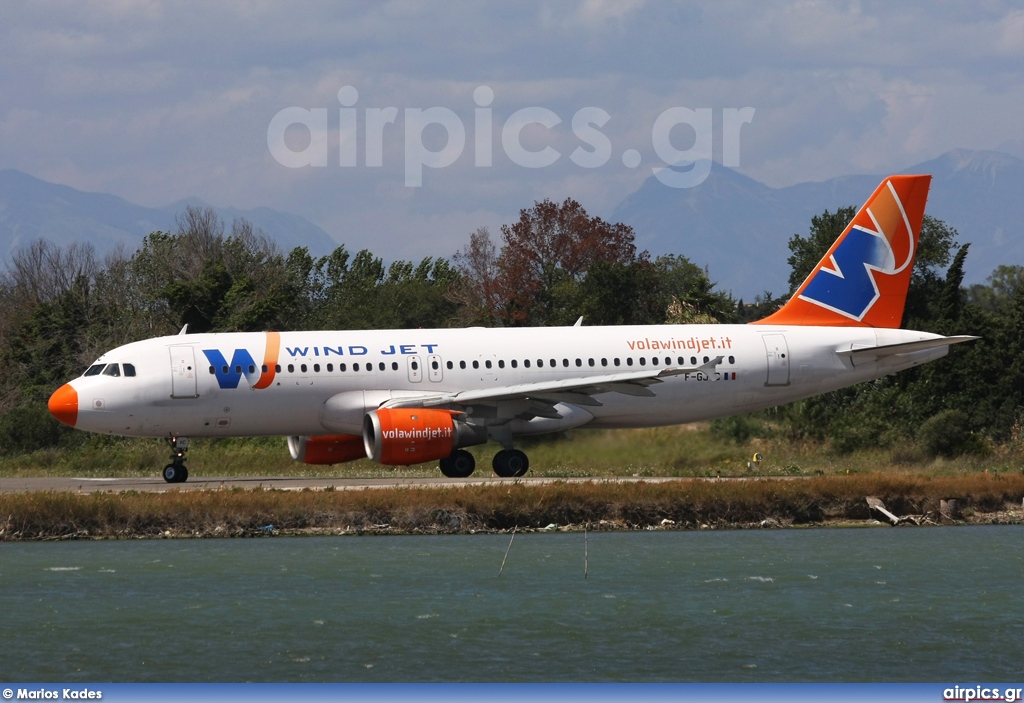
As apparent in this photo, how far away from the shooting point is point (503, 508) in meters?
27.8

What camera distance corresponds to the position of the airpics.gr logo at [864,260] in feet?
121

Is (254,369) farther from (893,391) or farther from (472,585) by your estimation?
(893,391)

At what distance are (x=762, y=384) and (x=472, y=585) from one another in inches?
542

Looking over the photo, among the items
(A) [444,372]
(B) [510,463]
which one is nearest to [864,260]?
(B) [510,463]

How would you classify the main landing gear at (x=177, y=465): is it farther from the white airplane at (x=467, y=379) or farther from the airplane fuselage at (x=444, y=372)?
the airplane fuselage at (x=444, y=372)

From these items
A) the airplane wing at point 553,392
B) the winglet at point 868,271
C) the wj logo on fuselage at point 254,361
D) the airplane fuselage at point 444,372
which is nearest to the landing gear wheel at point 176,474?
the airplane fuselage at point 444,372

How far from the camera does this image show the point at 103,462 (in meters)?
40.6

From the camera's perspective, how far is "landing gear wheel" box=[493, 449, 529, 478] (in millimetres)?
33562

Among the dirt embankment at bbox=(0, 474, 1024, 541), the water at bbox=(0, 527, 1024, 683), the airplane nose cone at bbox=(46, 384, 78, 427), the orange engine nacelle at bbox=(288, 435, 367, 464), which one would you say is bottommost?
the water at bbox=(0, 527, 1024, 683)

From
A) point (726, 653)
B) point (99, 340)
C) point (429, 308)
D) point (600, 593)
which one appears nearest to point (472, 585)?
point (600, 593)

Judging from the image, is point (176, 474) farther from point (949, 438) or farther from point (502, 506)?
point (949, 438)

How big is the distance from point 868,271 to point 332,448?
13.5m

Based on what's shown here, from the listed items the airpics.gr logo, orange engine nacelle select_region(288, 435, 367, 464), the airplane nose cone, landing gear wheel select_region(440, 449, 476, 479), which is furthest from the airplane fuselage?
landing gear wheel select_region(440, 449, 476, 479)

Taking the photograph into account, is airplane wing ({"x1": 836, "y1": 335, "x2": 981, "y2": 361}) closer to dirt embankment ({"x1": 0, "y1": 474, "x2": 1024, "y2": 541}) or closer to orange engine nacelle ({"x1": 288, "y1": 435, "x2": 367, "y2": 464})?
dirt embankment ({"x1": 0, "y1": 474, "x2": 1024, "y2": 541})
